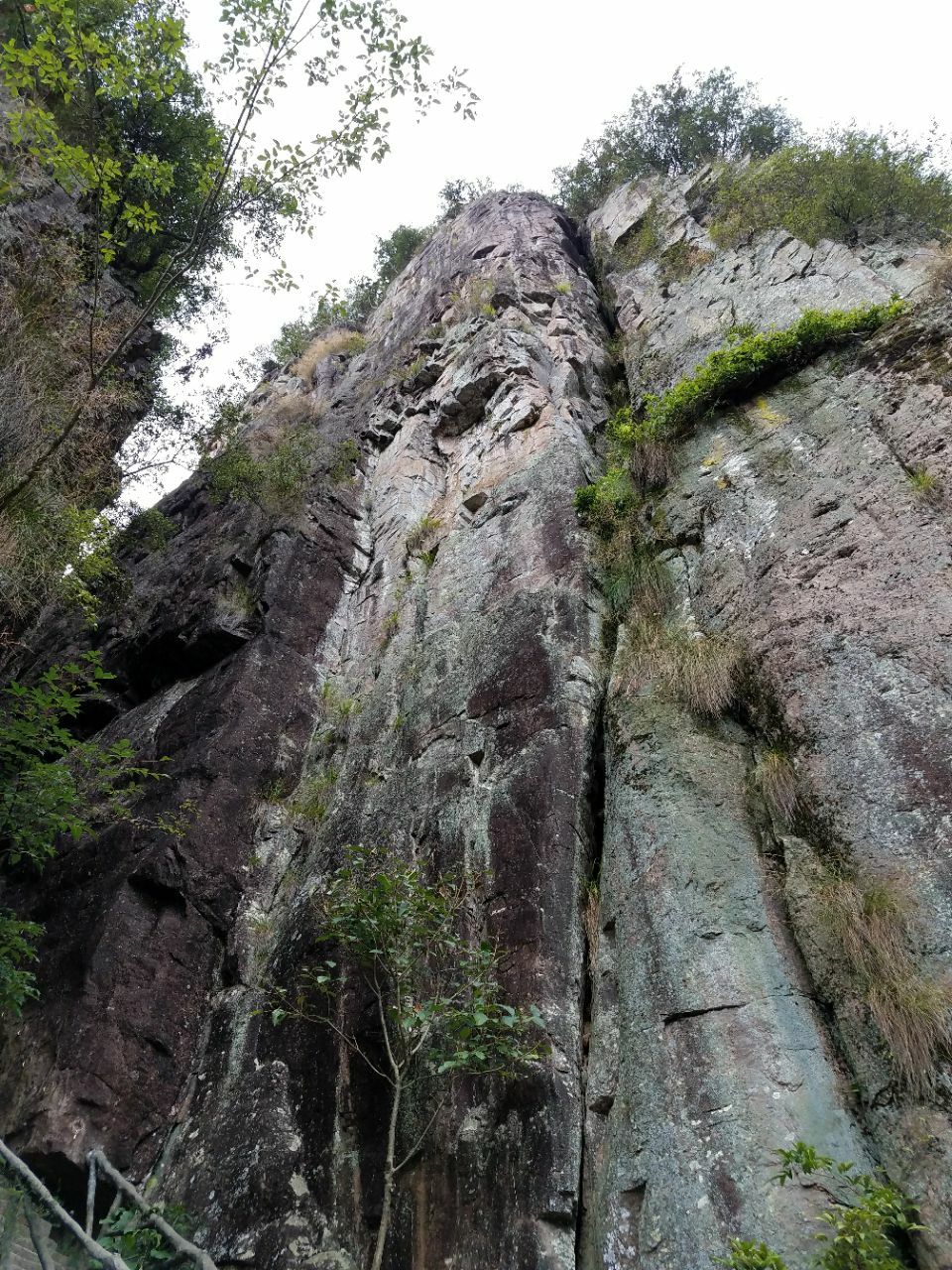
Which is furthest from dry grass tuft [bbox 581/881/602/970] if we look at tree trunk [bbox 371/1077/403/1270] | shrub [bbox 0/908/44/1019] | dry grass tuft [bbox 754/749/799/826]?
shrub [bbox 0/908/44/1019]

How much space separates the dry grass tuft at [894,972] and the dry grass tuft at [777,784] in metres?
0.62

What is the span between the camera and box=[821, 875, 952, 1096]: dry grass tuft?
14.6 ft

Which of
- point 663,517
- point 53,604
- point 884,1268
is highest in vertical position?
point 53,604

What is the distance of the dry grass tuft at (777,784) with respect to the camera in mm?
6012

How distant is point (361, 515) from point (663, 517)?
5914 millimetres

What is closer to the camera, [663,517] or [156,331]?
[663,517]

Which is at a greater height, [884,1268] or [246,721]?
[246,721]

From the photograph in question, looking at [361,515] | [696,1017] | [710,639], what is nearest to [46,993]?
[696,1017]

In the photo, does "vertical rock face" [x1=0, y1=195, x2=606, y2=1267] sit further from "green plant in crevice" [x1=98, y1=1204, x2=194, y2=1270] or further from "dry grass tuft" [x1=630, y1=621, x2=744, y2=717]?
"dry grass tuft" [x1=630, y1=621, x2=744, y2=717]

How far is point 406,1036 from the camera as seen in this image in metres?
5.84

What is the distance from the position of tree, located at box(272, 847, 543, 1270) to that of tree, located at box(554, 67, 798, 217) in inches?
770

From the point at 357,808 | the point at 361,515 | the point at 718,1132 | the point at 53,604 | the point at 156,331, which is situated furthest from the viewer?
the point at 156,331

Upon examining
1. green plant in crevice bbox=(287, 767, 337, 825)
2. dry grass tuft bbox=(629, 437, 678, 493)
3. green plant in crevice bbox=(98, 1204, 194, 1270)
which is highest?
dry grass tuft bbox=(629, 437, 678, 493)

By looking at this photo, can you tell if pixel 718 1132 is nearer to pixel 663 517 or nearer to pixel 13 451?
pixel 663 517
